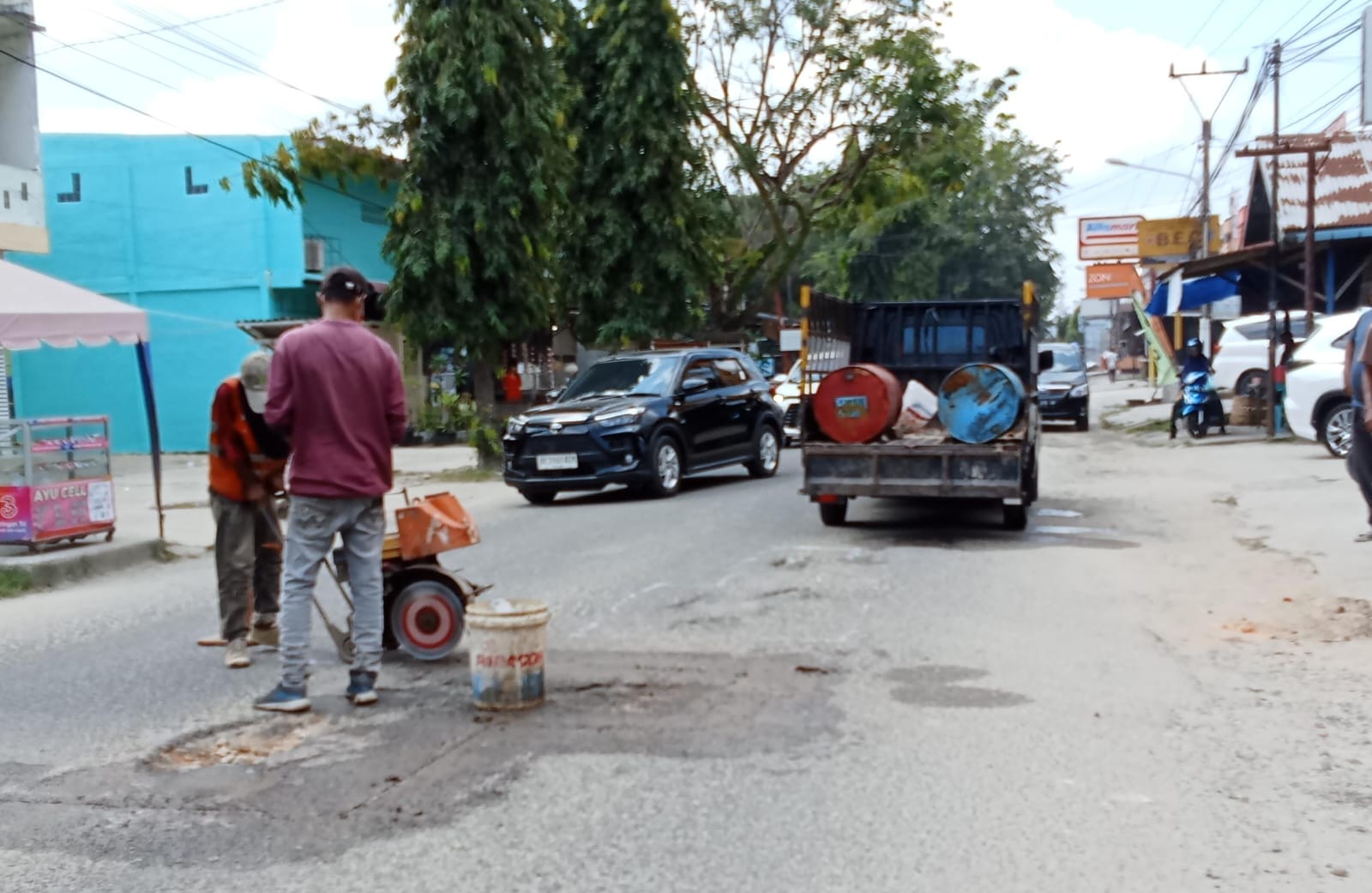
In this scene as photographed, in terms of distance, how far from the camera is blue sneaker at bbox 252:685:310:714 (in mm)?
5762

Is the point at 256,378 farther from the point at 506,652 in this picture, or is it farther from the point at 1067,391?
the point at 1067,391

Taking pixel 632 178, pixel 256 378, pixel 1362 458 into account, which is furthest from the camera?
pixel 632 178

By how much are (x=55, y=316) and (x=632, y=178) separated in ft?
51.5

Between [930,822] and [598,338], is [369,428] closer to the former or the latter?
[930,822]

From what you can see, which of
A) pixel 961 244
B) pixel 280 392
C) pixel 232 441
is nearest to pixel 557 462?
pixel 232 441

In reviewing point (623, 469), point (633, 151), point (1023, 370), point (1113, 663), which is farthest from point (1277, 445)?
point (1113, 663)

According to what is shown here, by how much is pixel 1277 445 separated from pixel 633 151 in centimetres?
1304

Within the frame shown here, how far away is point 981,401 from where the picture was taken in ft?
37.2

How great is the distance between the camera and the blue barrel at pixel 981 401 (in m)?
11.3

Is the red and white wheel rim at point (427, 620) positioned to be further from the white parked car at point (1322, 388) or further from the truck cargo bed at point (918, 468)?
the white parked car at point (1322, 388)

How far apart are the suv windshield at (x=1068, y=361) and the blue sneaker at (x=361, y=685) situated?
941 inches

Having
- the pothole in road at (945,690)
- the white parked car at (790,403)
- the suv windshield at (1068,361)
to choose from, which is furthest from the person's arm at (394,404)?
the suv windshield at (1068,361)

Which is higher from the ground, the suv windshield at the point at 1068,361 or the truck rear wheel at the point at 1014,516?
the suv windshield at the point at 1068,361

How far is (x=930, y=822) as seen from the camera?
4.39m
